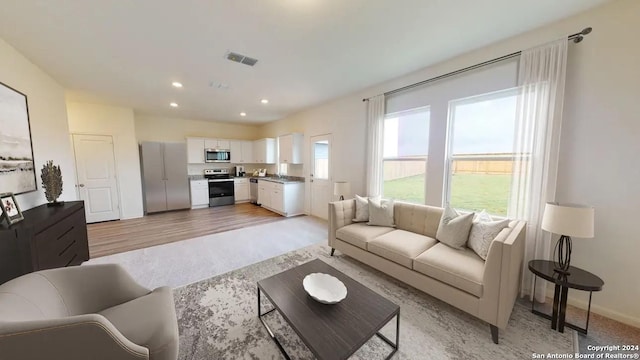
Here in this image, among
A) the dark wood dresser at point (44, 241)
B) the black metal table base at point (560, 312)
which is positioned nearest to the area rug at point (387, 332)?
the black metal table base at point (560, 312)

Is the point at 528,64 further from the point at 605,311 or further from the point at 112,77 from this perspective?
the point at 112,77

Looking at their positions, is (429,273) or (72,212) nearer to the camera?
(429,273)

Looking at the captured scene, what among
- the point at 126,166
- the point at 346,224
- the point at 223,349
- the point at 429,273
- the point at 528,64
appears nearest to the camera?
the point at 223,349

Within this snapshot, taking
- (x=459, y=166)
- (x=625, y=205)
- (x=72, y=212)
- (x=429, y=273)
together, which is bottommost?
(x=429, y=273)

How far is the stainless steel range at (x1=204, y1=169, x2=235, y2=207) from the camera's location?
21.0ft

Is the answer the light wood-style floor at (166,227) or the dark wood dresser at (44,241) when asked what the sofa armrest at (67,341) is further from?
the light wood-style floor at (166,227)

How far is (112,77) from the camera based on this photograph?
3180mm

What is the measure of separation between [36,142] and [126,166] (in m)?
2.45

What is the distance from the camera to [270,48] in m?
2.44

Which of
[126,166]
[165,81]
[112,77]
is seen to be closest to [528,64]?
[165,81]

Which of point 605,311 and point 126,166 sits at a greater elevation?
point 126,166

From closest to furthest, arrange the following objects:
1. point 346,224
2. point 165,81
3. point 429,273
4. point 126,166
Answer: point 429,273 < point 346,224 < point 165,81 < point 126,166

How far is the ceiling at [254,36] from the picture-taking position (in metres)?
1.81

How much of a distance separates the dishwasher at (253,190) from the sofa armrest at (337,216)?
4346 mm
